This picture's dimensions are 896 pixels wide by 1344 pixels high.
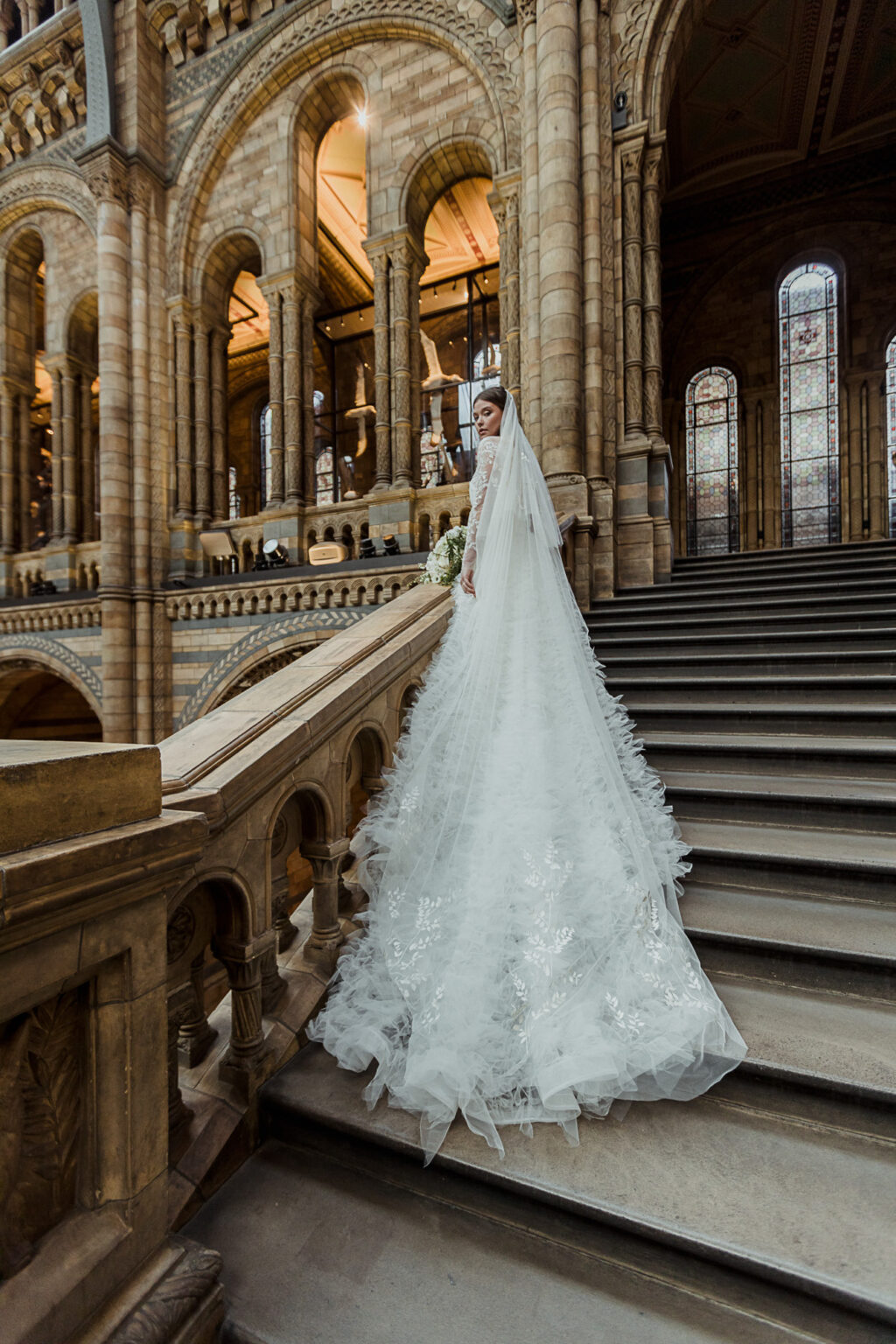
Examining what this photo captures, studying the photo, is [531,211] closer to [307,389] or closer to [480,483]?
[307,389]

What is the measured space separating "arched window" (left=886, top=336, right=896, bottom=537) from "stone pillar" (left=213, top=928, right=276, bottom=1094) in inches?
471

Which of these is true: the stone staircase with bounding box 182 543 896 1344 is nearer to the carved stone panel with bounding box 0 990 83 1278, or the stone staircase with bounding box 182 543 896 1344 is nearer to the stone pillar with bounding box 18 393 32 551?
the carved stone panel with bounding box 0 990 83 1278

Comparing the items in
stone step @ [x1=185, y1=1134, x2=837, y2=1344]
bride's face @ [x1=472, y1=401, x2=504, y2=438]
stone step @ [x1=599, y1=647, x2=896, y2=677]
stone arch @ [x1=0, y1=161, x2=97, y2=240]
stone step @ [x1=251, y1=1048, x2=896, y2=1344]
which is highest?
stone arch @ [x1=0, y1=161, x2=97, y2=240]

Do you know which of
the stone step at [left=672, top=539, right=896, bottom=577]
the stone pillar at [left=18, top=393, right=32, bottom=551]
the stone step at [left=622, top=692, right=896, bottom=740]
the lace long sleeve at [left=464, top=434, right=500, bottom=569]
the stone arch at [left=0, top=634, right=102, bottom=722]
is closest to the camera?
the lace long sleeve at [left=464, top=434, right=500, bottom=569]

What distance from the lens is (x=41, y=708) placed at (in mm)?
10617

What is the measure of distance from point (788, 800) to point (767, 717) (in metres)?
0.71

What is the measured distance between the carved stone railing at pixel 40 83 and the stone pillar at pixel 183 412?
13.3 feet

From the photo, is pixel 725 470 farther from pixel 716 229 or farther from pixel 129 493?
pixel 129 493

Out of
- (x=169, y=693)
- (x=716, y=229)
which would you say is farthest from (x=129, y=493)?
(x=716, y=229)

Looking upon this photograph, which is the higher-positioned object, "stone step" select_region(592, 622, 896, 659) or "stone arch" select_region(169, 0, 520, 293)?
"stone arch" select_region(169, 0, 520, 293)

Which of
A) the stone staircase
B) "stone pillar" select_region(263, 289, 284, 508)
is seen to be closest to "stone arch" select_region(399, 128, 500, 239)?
"stone pillar" select_region(263, 289, 284, 508)

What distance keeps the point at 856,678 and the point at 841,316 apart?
10.6 meters

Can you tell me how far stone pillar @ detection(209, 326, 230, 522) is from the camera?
8812 mm

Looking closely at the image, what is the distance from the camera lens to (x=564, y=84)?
542cm
